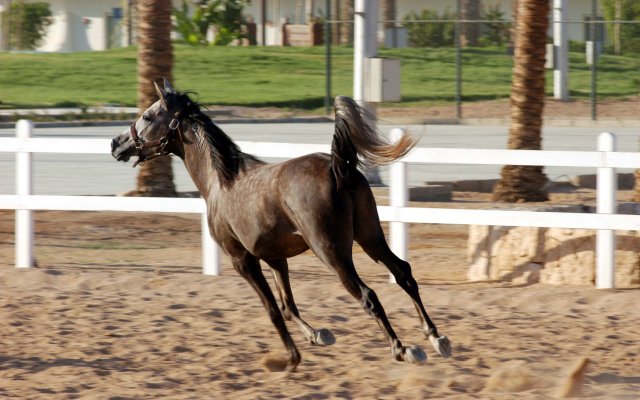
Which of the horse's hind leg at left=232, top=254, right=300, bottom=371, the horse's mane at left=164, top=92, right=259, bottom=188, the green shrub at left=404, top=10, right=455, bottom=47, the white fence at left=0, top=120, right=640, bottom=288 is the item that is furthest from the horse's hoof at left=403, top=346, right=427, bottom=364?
the green shrub at left=404, top=10, right=455, bottom=47

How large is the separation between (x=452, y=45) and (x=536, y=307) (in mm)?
39010

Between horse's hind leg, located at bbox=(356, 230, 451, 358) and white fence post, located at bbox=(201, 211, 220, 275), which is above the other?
horse's hind leg, located at bbox=(356, 230, 451, 358)

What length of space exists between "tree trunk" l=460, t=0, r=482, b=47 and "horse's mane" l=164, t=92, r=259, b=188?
41405 millimetres

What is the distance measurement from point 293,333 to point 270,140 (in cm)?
1713

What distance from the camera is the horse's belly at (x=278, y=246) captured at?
782 centimetres

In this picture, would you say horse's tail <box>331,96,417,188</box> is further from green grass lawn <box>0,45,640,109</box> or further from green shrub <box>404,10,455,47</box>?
green shrub <box>404,10,455,47</box>

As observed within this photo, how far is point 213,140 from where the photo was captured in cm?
836

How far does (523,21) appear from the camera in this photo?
659 inches

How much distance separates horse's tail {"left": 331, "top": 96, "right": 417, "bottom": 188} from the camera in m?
7.54

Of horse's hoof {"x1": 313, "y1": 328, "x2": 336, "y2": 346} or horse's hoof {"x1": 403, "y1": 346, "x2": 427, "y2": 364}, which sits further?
horse's hoof {"x1": 313, "y1": 328, "x2": 336, "y2": 346}

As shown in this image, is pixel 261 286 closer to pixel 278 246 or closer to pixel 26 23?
pixel 278 246

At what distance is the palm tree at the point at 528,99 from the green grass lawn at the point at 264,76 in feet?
65.0

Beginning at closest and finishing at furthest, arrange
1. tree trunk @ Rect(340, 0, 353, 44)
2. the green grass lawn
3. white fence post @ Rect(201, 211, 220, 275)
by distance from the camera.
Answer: white fence post @ Rect(201, 211, 220, 275)
the green grass lawn
tree trunk @ Rect(340, 0, 353, 44)

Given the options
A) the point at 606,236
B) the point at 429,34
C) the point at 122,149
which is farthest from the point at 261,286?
the point at 429,34
